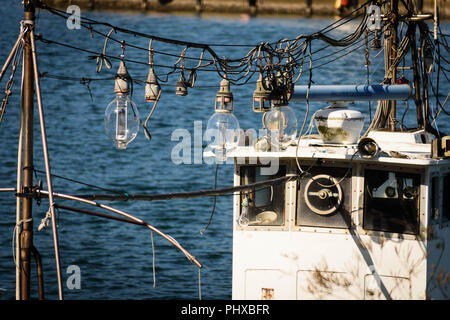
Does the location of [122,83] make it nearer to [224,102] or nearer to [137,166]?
[224,102]

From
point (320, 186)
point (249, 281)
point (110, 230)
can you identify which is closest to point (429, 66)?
point (320, 186)

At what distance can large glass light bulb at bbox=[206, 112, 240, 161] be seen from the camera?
1224cm

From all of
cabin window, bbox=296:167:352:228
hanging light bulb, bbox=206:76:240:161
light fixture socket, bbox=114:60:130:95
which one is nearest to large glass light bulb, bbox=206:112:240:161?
hanging light bulb, bbox=206:76:240:161

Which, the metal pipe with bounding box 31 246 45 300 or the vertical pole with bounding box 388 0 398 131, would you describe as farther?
the vertical pole with bounding box 388 0 398 131

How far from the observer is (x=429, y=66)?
17594 millimetres

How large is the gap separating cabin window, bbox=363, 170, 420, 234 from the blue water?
552 cm

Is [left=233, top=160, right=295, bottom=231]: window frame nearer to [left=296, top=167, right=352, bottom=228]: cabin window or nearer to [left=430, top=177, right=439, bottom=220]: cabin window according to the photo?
[left=296, top=167, right=352, bottom=228]: cabin window

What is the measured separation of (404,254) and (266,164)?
9.59 feet

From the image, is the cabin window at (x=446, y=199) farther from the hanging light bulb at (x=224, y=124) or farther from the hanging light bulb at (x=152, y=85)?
the hanging light bulb at (x=152, y=85)

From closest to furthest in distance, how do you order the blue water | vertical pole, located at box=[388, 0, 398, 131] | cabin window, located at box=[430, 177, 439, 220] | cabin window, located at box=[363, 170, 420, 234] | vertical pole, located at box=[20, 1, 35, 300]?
vertical pole, located at box=[20, 1, 35, 300] < cabin window, located at box=[363, 170, 420, 234] < cabin window, located at box=[430, 177, 439, 220] < vertical pole, located at box=[388, 0, 398, 131] < the blue water

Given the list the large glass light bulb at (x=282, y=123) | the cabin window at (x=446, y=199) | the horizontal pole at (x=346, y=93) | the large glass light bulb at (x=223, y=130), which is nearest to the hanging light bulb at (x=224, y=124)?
the large glass light bulb at (x=223, y=130)

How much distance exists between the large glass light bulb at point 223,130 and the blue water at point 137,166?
3943 mm

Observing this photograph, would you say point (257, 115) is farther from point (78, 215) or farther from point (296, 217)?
point (296, 217)

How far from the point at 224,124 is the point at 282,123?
1.30 metres
